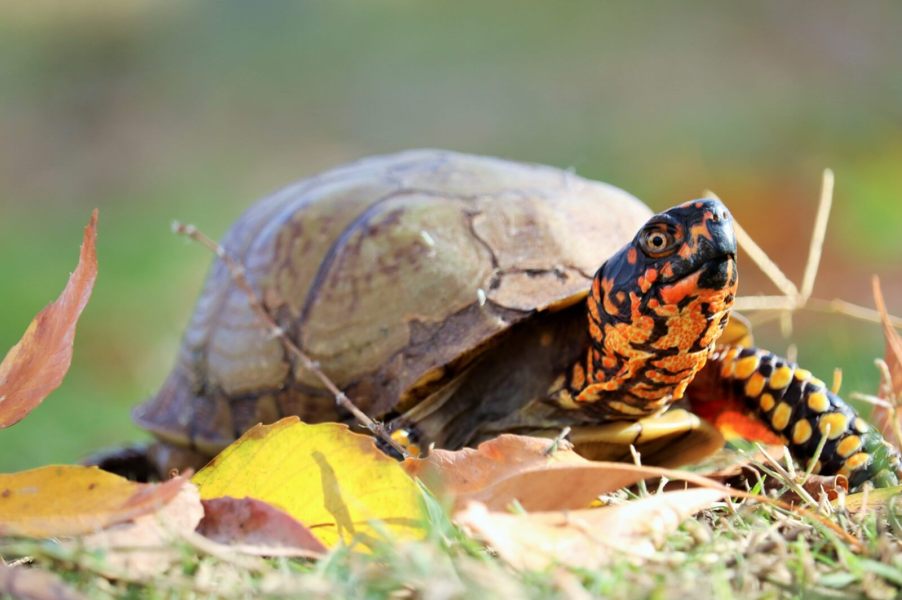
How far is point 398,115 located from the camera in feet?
39.0

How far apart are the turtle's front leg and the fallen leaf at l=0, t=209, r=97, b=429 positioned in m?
1.13

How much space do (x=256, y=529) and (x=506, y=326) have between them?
0.76 metres

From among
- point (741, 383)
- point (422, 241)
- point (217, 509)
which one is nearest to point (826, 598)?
point (217, 509)

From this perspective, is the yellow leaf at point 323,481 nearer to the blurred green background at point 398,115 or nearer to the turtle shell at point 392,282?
the turtle shell at point 392,282

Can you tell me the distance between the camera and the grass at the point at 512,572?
2.84 ft

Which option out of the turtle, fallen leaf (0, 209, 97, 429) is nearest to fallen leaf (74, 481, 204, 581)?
fallen leaf (0, 209, 97, 429)

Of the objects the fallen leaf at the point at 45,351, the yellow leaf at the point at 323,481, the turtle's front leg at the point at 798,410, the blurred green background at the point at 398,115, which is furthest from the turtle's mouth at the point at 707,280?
the blurred green background at the point at 398,115

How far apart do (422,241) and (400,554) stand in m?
1.03

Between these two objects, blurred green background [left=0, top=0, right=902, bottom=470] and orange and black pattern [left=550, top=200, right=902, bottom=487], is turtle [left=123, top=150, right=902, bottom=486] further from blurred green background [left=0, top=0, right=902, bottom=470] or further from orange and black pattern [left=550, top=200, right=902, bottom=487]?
blurred green background [left=0, top=0, right=902, bottom=470]

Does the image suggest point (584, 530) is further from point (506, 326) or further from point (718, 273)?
point (506, 326)

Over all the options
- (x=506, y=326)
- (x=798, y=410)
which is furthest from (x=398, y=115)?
(x=798, y=410)

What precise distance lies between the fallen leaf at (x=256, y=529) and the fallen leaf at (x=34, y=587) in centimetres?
20

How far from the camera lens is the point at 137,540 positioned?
1.00 m

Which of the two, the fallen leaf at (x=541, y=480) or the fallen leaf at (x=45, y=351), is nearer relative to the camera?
the fallen leaf at (x=541, y=480)
